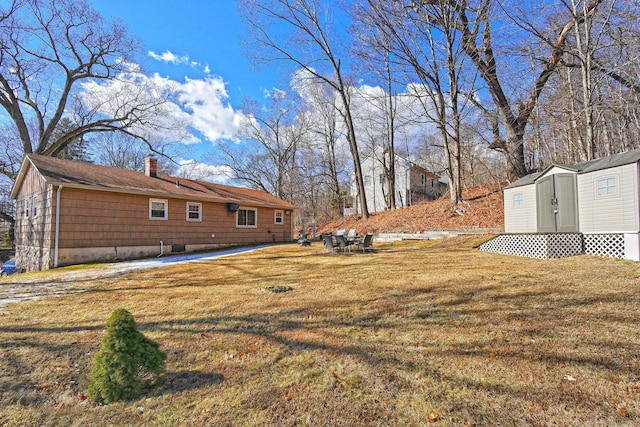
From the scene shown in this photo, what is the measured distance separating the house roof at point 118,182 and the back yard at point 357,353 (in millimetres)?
6683

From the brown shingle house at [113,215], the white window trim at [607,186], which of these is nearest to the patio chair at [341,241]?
the brown shingle house at [113,215]

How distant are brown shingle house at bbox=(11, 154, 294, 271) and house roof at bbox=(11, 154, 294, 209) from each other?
1.2 inches

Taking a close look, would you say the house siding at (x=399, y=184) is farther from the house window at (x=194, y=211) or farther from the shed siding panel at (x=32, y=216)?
the shed siding panel at (x=32, y=216)

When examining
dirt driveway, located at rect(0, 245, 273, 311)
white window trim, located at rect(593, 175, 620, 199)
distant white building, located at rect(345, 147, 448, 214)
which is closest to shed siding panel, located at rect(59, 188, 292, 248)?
dirt driveway, located at rect(0, 245, 273, 311)

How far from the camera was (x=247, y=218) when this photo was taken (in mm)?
16531

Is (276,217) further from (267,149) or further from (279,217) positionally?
(267,149)

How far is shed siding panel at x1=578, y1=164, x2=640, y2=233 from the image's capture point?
24.7ft

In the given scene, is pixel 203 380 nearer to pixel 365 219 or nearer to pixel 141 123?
pixel 365 219

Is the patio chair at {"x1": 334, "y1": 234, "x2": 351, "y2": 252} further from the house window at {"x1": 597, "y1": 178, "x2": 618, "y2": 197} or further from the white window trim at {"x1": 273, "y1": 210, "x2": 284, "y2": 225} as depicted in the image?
the white window trim at {"x1": 273, "y1": 210, "x2": 284, "y2": 225}

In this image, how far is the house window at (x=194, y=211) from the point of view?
13767mm

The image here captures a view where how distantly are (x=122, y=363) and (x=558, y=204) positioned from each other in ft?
36.8

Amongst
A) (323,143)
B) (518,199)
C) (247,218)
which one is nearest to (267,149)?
(323,143)


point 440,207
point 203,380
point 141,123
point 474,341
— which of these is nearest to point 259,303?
point 203,380

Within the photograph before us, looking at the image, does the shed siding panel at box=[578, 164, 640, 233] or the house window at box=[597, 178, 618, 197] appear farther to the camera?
the house window at box=[597, 178, 618, 197]
